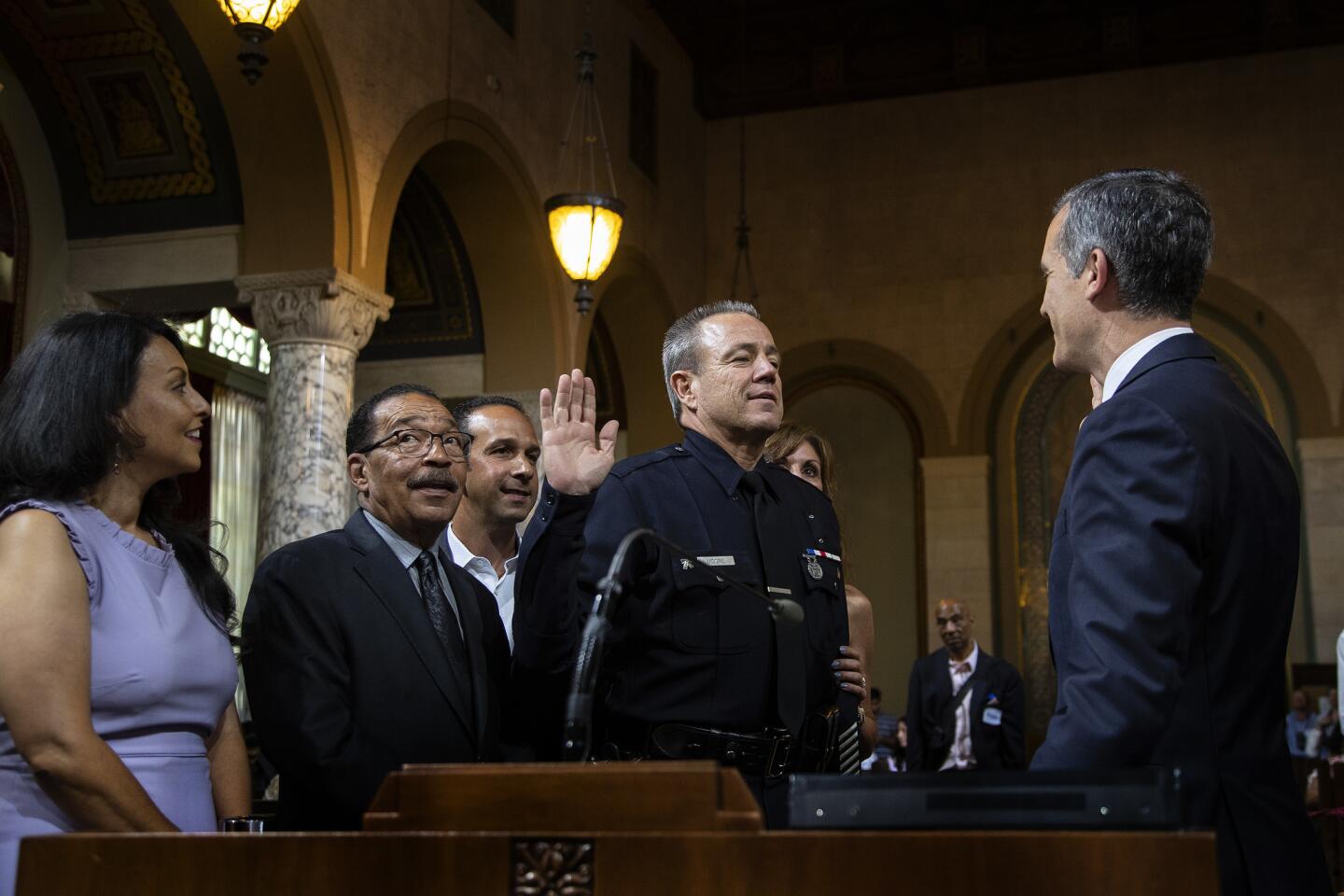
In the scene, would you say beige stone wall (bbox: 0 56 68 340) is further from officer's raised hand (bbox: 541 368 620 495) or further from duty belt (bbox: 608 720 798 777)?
duty belt (bbox: 608 720 798 777)

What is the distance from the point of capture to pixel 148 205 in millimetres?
8867

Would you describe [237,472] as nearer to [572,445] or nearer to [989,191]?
[989,191]

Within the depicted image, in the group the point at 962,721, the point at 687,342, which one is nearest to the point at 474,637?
the point at 687,342

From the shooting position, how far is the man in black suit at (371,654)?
2.78m

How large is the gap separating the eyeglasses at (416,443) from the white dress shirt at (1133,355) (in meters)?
1.64

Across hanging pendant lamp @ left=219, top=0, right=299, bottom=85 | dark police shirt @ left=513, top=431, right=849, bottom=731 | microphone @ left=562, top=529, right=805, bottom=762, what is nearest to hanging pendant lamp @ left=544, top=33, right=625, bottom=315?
hanging pendant lamp @ left=219, top=0, right=299, bottom=85

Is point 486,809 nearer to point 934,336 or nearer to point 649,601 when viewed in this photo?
point 649,601

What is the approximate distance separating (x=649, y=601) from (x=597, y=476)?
29 cm

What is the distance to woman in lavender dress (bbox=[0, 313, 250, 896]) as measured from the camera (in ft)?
7.09

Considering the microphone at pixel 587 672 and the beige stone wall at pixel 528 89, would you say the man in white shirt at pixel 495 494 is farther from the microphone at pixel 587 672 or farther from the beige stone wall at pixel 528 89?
the beige stone wall at pixel 528 89

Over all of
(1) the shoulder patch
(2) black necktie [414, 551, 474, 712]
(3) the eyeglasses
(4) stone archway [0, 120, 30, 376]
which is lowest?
(2) black necktie [414, 551, 474, 712]

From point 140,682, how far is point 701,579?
114 centimetres

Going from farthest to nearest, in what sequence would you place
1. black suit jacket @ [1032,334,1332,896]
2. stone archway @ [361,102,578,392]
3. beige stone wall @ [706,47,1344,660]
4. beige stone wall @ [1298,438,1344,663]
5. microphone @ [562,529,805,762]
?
1. beige stone wall @ [706,47,1344,660]
2. beige stone wall @ [1298,438,1344,663]
3. stone archway @ [361,102,578,392]
4. black suit jacket @ [1032,334,1332,896]
5. microphone @ [562,529,805,762]

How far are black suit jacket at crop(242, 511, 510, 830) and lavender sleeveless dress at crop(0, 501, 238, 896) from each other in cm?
26
